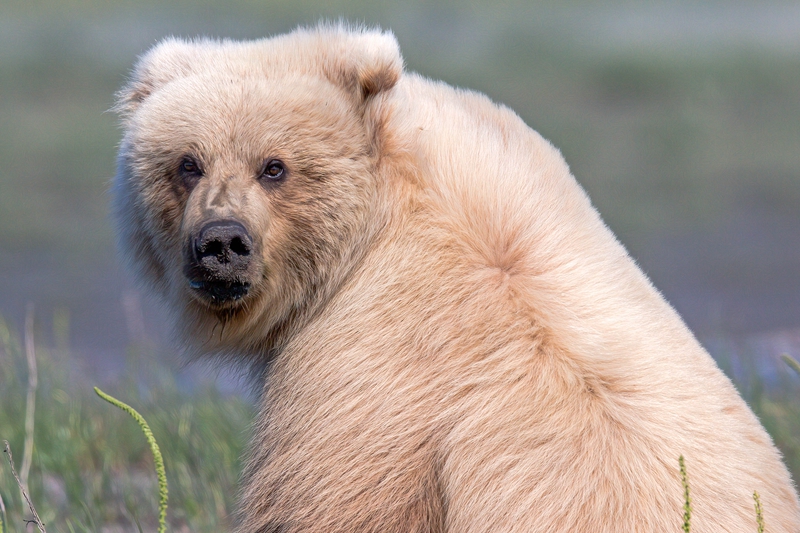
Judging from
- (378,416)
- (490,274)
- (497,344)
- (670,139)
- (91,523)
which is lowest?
(91,523)

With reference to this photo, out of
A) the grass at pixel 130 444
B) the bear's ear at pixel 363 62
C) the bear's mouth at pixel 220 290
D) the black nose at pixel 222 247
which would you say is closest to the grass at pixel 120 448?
the grass at pixel 130 444

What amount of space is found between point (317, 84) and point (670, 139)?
16.9m

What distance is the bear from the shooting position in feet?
8.84

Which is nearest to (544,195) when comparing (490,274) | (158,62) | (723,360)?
(490,274)

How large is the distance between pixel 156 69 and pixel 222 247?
0.90 meters

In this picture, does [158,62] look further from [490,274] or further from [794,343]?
[794,343]

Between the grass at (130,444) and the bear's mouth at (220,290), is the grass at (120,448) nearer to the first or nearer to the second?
the grass at (130,444)

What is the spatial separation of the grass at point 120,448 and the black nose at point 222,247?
1.36m

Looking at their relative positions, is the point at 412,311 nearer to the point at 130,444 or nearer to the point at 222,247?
the point at 222,247

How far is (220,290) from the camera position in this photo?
3.14 meters

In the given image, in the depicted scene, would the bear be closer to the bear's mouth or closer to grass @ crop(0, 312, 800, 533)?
the bear's mouth

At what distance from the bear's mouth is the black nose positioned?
6 centimetres

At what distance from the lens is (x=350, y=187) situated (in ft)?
10.4

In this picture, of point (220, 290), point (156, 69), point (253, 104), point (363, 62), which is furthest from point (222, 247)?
point (156, 69)
